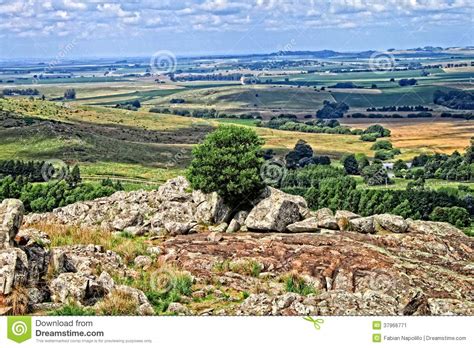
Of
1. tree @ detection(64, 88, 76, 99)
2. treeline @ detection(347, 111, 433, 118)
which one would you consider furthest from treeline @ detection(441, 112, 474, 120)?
tree @ detection(64, 88, 76, 99)

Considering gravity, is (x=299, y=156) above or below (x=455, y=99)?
below

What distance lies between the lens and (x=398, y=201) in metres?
36.1

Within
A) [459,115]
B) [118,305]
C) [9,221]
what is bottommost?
[459,115]

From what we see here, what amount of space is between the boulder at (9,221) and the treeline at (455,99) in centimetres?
6416

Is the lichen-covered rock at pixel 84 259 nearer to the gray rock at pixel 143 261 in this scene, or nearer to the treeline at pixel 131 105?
the gray rock at pixel 143 261

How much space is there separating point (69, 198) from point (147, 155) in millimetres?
14836

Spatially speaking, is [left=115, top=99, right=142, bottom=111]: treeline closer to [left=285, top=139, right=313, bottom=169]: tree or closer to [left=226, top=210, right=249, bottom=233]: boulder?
[left=285, top=139, right=313, bottom=169]: tree

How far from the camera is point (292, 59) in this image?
8950 cm

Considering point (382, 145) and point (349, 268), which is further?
point (382, 145)

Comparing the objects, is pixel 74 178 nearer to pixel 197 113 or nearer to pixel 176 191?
pixel 176 191

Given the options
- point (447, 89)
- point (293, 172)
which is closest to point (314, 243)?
point (293, 172)

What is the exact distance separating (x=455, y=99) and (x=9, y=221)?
7209cm
